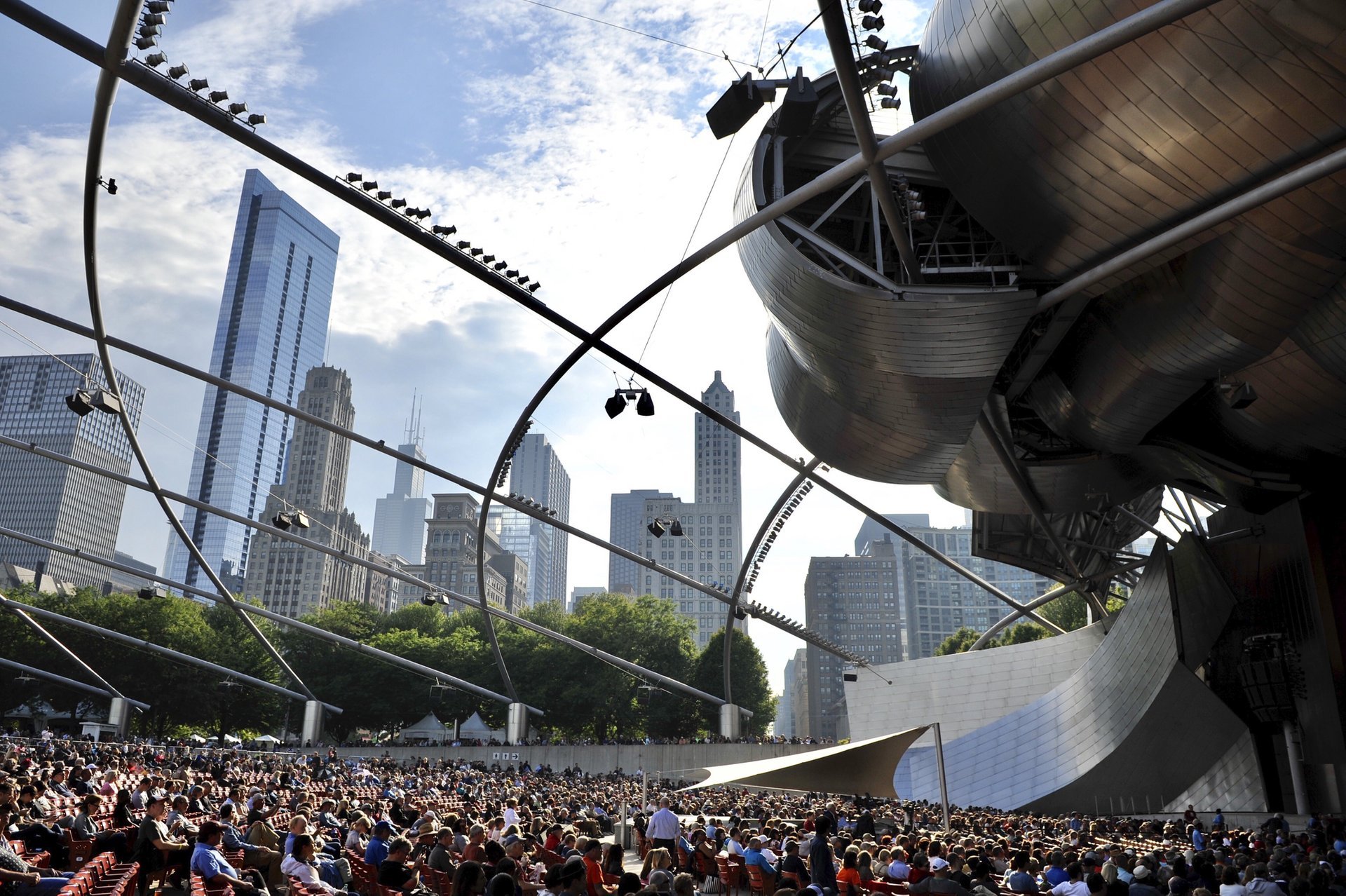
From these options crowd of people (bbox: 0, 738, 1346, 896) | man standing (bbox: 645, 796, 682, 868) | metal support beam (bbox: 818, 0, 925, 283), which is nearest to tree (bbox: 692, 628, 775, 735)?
crowd of people (bbox: 0, 738, 1346, 896)

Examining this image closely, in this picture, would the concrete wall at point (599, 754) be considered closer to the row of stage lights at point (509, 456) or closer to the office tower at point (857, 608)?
the row of stage lights at point (509, 456)

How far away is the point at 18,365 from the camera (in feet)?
647

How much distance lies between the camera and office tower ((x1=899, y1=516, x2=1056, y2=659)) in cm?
16175

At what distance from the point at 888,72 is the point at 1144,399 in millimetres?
10831

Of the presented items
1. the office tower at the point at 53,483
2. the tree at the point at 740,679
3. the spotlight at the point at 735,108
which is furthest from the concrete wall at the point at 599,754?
the office tower at the point at 53,483

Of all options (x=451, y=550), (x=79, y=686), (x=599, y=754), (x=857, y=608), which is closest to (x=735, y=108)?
(x=599, y=754)

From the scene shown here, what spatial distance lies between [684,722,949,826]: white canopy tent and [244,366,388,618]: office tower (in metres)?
132

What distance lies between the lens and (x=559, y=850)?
1157 centimetres

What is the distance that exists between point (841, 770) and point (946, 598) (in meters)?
155

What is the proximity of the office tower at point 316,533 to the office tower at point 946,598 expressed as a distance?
91029 millimetres

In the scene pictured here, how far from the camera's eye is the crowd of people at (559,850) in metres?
8.24

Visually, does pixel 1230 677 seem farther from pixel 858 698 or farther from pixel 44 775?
pixel 44 775

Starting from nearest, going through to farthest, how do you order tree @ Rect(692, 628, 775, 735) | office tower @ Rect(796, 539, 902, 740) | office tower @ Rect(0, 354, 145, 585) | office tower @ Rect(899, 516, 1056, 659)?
tree @ Rect(692, 628, 775, 735) < office tower @ Rect(796, 539, 902, 740) < office tower @ Rect(899, 516, 1056, 659) < office tower @ Rect(0, 354, 145, 585)

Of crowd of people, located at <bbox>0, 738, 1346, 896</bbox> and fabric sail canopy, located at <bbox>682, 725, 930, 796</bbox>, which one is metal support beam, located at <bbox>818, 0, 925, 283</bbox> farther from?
crowd of people, located at <bbox>0, 738, 1346, 896</bbox>
